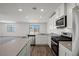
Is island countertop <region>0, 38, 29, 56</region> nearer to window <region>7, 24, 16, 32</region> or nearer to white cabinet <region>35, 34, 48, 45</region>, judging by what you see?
white cabinet <region>35, 34, 48, 45</region>

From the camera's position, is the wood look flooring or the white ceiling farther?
the wood look flooring

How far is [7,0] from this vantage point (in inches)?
33.4

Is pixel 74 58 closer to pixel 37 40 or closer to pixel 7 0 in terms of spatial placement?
pixel 7 0

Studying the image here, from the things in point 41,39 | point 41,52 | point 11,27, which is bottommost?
point 41,52

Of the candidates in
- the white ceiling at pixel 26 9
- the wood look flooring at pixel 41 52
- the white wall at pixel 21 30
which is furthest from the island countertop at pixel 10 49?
the white wall at pixel 21 30

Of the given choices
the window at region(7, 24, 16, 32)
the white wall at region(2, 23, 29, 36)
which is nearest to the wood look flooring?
the white wall at region(2, 23, 29, 36)

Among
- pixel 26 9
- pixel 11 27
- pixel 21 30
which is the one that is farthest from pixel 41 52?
pixel 11 27

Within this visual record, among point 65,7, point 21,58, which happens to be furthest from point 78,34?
point 65,7

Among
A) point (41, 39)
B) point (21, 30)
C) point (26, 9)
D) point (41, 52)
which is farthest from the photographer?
point (21, 30)

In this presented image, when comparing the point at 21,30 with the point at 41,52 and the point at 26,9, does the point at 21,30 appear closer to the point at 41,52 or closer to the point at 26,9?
the point at 41,52

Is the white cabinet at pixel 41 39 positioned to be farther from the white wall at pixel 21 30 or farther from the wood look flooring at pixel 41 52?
the white wall at pixel 21 30

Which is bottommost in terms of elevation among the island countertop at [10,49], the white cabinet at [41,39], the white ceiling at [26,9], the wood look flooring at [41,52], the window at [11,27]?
the wood look flooring at [41,52]

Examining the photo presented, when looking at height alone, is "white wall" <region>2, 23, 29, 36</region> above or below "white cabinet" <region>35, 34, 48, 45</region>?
above

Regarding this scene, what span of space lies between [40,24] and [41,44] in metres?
5.44
